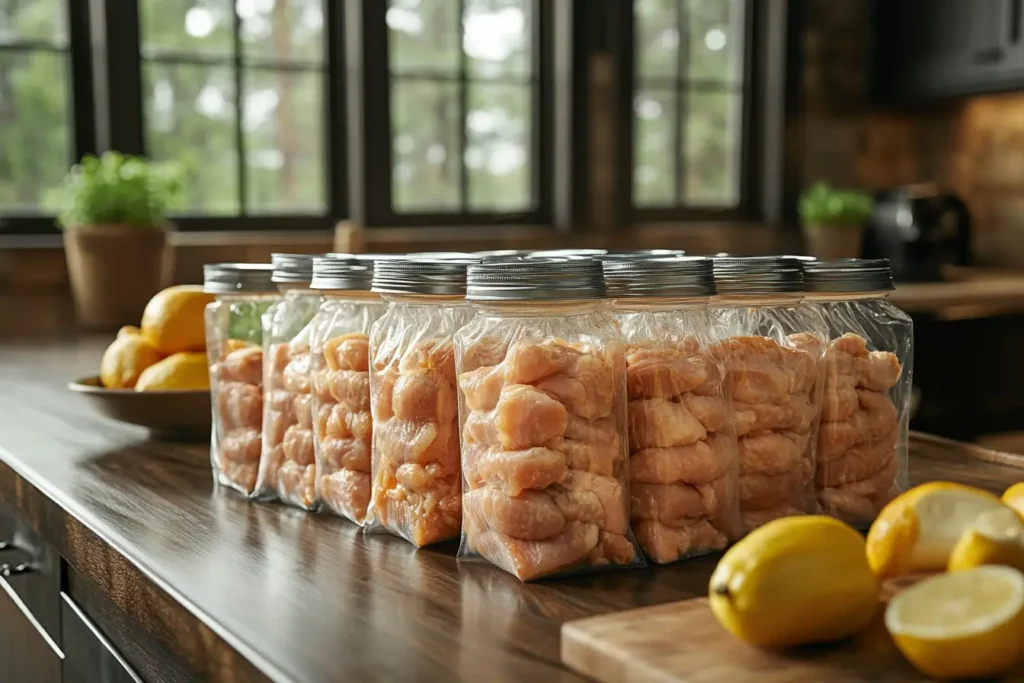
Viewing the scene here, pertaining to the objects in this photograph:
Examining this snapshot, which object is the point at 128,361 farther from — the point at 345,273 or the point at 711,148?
the point at 711,148

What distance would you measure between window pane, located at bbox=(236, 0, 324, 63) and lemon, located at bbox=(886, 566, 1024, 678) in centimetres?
275

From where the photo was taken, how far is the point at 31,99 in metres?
2.68

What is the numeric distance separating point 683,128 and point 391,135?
1.07m

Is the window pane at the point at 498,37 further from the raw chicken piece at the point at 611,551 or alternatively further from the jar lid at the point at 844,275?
the raw chicken piece at the point at 611,551

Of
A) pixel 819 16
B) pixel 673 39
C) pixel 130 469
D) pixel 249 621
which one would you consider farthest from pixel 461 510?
pixel 819 16

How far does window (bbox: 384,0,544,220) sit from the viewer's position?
10.5ft

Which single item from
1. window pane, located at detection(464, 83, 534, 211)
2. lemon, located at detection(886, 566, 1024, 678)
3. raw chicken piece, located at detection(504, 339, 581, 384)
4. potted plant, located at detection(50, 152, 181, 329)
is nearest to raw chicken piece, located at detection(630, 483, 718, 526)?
raw chicken piece, located at detection(504, 339, 581, 384)

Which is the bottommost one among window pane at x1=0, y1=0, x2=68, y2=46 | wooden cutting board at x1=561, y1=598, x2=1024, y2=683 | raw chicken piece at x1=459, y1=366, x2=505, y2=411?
wooden cutting board at x1=561, y1=598, x2=1024, y2=683

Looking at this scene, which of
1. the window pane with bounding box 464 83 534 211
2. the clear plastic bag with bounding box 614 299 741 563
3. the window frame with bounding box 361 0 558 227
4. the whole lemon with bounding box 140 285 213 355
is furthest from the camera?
the window pane with bounding box 464 83 534 211

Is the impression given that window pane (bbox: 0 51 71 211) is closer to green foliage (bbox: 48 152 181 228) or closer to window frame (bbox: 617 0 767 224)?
green foliage (bbox: 48 152 181 228)

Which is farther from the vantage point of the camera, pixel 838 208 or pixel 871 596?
pixel 838 208

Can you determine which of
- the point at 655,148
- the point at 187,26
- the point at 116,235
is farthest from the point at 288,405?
the point at 655,148

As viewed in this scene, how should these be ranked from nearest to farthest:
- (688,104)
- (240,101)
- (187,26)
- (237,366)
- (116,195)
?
1. (237,366)
2. (116,195)
3. (187,26)
4. (240,101)
5. (688,104)

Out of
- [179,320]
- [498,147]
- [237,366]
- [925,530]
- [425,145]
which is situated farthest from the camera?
[498,147]
